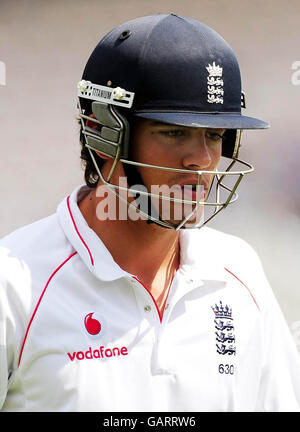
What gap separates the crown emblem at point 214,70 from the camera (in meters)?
1.59

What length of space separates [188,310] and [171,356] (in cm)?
13

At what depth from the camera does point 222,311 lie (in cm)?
169

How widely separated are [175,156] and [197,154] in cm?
4

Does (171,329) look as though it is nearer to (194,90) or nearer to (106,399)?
(106,399)

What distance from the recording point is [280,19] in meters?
3.31

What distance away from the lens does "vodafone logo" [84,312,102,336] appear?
5.05 feet

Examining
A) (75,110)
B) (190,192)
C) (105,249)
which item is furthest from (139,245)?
(75,110)

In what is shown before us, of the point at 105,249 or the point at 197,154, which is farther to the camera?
the point at 105,249

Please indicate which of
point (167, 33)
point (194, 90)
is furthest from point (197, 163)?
point (167, 33)

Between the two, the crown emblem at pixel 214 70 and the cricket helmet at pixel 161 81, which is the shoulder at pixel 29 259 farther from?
the crown emblem at pixel 214 70
